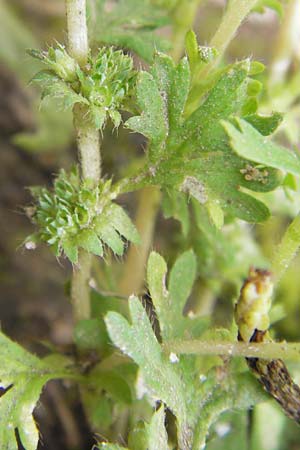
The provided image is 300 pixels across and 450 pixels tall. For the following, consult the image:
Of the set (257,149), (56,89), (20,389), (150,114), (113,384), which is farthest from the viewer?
(113,384)

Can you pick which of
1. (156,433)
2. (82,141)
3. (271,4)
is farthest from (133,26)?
(156,433)

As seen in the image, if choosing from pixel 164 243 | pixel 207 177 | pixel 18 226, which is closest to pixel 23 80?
pixel 18 226

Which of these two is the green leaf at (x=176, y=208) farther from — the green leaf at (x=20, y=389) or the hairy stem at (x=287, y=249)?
the green leaf at (x=20, y=389)

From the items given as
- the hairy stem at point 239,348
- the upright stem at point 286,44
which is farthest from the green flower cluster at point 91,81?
the upright stem at point 286,44

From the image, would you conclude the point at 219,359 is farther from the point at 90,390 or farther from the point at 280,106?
the point at 280,106

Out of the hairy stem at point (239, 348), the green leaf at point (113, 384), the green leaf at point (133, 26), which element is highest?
the green leaf at point (133, 26)

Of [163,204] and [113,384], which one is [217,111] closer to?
[163,204]

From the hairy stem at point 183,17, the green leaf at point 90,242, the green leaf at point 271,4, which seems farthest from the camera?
the hairy stem at point 183,17
